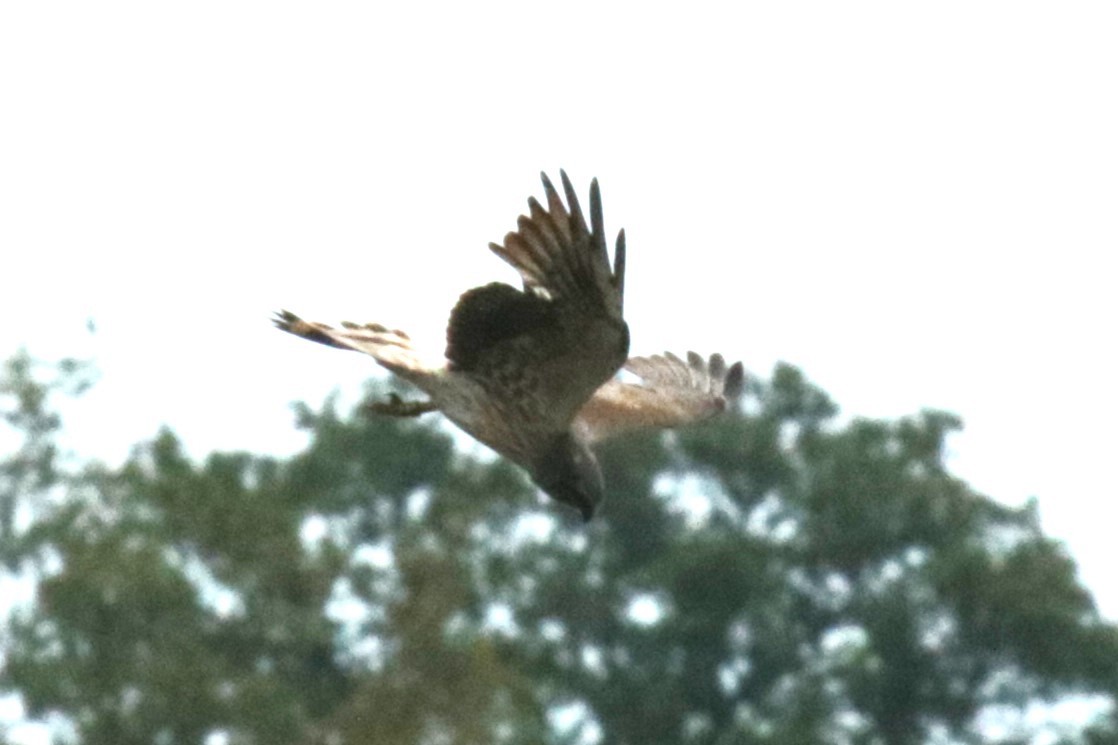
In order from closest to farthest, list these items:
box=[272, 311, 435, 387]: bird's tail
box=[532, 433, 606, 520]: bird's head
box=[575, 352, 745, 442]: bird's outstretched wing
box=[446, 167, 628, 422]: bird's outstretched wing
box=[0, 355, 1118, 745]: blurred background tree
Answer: box=[446, 167, 628, 422]: bird's outstretched wing → box=[272, 311, 435, 387]: bird's tail → box=[532, 433, 606, 520]: bird's head → box=[575, 352, 745, 442]: bird's outstretched wing → box=[0, 355, 1118, 745]: blurred background tree

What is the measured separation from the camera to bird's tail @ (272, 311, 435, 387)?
8719 mm

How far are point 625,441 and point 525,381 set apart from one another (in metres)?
32.7

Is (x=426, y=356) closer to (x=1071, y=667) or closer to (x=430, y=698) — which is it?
(x=430, y=698)

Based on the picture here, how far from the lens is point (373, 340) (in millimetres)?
8938

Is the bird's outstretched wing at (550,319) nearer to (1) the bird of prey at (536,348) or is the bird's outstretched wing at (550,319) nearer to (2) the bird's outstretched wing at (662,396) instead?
(1) the bird of prey at (536,348)

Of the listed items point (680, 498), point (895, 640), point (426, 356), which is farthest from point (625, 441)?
point (426, 356)

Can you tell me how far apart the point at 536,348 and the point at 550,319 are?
0.46 ft

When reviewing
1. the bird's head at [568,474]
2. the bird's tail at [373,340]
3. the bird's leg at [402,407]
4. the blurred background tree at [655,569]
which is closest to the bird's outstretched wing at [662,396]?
the bird's head at [568,474]

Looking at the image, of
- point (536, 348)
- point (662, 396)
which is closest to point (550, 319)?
point (536, 348)

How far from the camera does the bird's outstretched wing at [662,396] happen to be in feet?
33.3

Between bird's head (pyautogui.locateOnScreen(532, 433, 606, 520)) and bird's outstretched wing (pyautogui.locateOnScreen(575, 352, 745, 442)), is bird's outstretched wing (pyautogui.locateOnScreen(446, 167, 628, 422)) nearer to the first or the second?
bird's head (pyautogui.locateOnScreen(532, 433, 606, 520))

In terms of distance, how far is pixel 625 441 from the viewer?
41.4 meters

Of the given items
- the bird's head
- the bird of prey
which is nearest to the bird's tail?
the bird of prey

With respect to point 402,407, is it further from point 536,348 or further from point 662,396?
point 662,396
